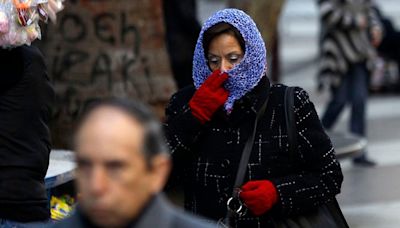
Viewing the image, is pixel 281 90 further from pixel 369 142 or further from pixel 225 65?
pixel 369 142

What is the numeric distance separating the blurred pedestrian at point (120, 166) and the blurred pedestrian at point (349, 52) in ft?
26.3

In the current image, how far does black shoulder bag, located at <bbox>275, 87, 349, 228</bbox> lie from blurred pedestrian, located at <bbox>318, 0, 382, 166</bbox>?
19.5 feet

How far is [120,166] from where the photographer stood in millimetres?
2451

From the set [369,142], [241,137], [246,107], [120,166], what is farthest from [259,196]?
[369,142]

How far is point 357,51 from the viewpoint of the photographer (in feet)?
34.4

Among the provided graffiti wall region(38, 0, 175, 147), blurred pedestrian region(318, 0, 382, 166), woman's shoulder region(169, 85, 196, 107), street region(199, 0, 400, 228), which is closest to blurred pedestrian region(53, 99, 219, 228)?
woman's shoulder region(169, 85, 196, 107)

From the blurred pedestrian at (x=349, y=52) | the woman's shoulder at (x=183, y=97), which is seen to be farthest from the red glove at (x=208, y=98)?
the blurred pedestrian at (x=349, y=52)

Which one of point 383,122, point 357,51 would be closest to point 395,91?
point 383,122

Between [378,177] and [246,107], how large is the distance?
19.2 ft

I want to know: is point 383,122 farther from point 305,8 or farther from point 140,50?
point 305,8

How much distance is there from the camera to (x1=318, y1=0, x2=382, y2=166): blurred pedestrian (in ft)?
34.3

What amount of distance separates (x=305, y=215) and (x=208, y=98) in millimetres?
580

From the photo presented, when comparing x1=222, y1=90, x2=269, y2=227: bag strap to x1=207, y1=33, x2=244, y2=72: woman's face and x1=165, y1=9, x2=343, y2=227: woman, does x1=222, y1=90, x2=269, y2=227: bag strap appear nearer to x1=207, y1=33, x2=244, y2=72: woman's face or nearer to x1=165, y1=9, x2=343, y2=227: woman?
x1=165, y1=9, x2=343, y2=227: woman

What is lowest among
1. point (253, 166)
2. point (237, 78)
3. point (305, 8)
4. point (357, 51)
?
point (305, 8)
